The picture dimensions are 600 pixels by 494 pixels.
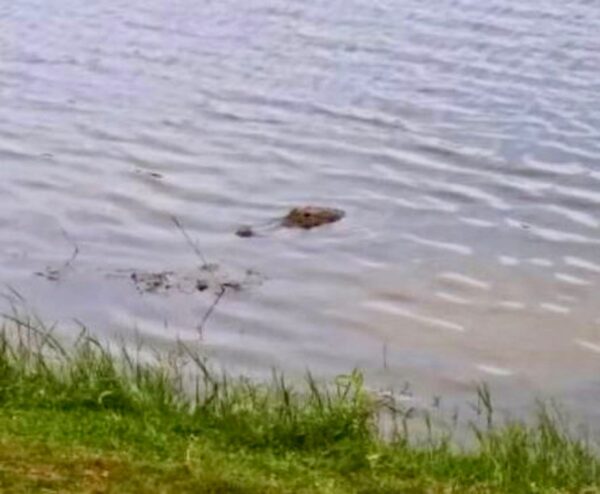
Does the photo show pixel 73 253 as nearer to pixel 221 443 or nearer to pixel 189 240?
pixel 189 240

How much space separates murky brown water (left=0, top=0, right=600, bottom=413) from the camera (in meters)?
10.1

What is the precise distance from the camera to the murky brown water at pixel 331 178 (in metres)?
10.1

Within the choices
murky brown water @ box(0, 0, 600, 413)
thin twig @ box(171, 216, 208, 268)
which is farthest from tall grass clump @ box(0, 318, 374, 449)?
thin twig @ box(171, 216, 208, 268)

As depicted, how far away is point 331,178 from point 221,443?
638 centimetres

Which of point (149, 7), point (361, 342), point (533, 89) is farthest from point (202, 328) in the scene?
point (149, 7)

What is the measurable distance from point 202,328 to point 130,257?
158 cm

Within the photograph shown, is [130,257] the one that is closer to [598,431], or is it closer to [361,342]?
[361,342]

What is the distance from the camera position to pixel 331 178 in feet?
43.1

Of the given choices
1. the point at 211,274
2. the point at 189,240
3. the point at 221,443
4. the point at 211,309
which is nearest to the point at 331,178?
the point at 189,240

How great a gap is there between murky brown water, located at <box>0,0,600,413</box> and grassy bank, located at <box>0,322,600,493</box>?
1594mm

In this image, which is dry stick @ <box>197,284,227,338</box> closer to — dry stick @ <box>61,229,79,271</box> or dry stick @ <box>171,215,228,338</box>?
dry stick @ <box>171,215,228,338</box>

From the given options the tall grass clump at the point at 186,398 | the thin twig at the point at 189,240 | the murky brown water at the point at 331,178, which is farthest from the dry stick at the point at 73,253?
the tall grass clump at the point at 186,398

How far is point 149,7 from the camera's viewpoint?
1997cm

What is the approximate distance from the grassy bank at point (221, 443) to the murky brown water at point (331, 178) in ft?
5.23
